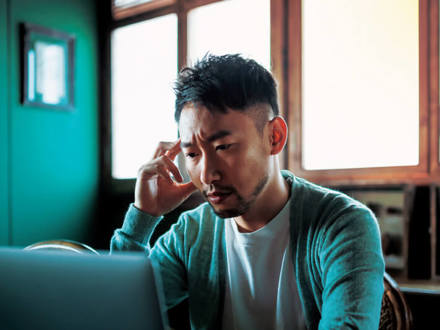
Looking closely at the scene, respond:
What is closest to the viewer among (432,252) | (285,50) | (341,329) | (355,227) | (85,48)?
(341,329)

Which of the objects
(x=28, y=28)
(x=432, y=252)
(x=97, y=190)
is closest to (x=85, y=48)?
(x=28, y=28)

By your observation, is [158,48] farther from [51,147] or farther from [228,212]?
[228,212]

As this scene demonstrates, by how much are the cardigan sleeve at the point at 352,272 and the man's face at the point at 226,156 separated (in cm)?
23

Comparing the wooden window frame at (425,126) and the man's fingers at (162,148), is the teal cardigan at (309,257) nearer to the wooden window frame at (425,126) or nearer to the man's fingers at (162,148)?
the man's fingers at (162,148)

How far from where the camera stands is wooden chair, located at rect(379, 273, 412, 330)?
3.10 feet

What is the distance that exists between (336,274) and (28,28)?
11.2 feet

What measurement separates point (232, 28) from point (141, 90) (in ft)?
3.50

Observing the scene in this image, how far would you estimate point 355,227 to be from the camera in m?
0.97

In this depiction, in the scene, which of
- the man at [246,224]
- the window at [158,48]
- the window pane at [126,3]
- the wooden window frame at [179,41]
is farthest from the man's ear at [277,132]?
the window pane at [126,3]

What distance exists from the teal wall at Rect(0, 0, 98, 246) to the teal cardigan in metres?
2.59

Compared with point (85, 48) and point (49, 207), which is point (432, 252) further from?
point (85, 48)

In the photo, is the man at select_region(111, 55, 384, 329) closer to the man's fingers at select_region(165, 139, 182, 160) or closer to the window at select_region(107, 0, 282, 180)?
the man's fingers at select_region(165, 139, 182, 160)

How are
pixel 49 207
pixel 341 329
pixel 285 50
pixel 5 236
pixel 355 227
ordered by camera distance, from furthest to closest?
pixel 49 207 < pixel 5 236 < pixel 285 50 < pixel 355 227 < pixel 341 329

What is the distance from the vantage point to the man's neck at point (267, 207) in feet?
3.79
